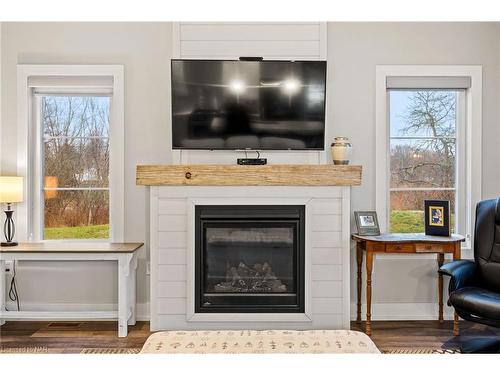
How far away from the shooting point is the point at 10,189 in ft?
11.6

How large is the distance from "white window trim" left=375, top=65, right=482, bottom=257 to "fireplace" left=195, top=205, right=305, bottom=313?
0.81 meters

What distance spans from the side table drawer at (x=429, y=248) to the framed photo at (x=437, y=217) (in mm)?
217

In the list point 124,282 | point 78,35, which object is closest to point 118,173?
point 124,282

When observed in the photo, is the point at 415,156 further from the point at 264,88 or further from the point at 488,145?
the point at 264,88

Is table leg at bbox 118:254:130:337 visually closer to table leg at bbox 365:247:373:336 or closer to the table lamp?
the table lamp

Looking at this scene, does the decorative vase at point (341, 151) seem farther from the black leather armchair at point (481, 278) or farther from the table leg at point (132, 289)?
the table leg at point (132, 289)

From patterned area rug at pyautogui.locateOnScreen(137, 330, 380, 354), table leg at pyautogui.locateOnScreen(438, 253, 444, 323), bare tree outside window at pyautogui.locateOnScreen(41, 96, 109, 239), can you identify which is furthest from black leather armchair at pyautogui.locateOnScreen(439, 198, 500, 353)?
bare tree outside window at pyautogui.locateOnScreen(41, 96, 109, 239)

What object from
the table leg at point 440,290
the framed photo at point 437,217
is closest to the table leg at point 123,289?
the framed photo at point 437,217

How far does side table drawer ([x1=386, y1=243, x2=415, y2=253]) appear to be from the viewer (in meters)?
3.30

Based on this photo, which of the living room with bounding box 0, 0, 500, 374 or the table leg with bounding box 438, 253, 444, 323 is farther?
the table leg with bounding box 438, 253, 444, 323

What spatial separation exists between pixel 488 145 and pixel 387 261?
4.10ft

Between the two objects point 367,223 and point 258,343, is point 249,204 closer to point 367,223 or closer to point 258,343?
point 367,223

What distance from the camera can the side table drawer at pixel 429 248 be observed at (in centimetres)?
330

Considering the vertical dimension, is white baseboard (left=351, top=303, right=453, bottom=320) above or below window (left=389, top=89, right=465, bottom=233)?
below
